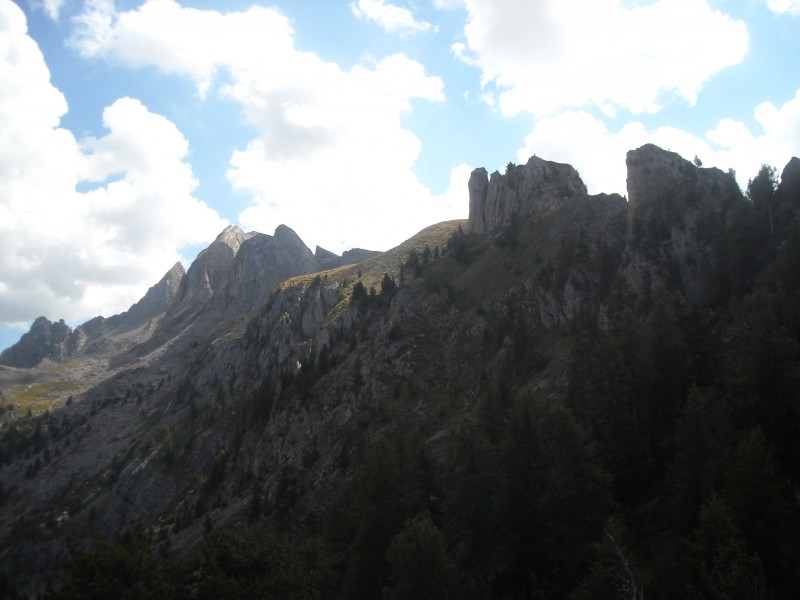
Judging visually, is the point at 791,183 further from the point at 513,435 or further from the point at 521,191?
the point at 521,191

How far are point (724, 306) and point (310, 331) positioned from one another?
117m

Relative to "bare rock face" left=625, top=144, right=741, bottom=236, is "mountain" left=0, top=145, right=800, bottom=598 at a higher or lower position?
lower

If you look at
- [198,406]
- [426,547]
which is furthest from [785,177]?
[198,406]

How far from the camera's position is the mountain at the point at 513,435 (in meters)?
28.2

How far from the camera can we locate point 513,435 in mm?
36938

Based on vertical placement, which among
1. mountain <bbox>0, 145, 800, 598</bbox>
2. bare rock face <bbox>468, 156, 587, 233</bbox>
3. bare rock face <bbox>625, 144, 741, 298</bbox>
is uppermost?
bare rock face <bbox>468, 156, 587, 233</bbox>

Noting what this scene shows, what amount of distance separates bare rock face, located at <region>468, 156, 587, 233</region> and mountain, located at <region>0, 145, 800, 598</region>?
2.13 feet

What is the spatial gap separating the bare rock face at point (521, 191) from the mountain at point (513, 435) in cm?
65

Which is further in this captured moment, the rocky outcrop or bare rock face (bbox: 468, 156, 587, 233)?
bare rock face (bbox: 468, 156, 587, 233)

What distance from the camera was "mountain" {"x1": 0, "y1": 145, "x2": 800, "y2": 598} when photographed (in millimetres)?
28219

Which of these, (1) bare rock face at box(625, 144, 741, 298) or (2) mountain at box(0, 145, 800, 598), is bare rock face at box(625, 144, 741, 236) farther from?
(2) mountain at box(0, 145, 800, 598)

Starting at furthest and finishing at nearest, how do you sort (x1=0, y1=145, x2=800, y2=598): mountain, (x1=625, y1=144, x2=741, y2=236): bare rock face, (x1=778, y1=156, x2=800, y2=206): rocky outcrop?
(x1=625, y1=144, x2=741, y2=236): bare rock face → (x1=778, y1=156, x2=800, y2=206): rocky outcrop → (x1=0, y1=145, x2=800, y2=598): mountain

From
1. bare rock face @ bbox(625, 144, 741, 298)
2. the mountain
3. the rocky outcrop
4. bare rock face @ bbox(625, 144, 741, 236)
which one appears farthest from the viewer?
bare rock face @ bbox(625, 144, 741, 236)

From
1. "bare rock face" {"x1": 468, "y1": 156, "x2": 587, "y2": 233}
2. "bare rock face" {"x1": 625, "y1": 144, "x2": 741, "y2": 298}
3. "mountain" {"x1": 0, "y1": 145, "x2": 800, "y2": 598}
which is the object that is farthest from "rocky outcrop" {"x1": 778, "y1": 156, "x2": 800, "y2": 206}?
"bare rock face" {"x1": 468, "y1": 156, "x2": 587, "y2": 233}
